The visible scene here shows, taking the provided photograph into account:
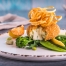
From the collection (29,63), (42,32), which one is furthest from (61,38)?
(29,63)

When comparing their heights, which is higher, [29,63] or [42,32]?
[42,32]

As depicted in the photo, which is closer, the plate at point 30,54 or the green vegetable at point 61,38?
the plate at point 30,54

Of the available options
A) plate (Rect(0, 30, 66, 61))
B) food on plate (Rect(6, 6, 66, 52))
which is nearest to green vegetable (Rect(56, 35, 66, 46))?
food on plate (Rect(6, 6, 66, 52))

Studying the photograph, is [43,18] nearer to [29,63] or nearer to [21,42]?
[21,42]

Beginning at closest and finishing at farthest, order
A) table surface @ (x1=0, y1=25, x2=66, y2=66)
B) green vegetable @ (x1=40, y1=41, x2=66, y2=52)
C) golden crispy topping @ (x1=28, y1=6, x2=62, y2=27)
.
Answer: table surface @ (x1=0, y1=25, x2=66, y2=66) → green vegetable @ (x1=40, y1=41, x2=66, y2=52) → golden crispy topping @ (x1=28, y1=6, x2=62, y2=27)

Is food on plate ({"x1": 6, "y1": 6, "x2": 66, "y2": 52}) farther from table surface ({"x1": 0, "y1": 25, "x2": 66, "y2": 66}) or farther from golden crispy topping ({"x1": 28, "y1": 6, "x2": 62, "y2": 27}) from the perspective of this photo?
table surface ({"x1": 0, "y1": 25, "x2": 66, "y2": 66})

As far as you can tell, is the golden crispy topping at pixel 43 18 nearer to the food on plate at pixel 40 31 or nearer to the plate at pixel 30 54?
the food on plate at pixel 40 31

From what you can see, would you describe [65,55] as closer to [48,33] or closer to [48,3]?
[48,33]

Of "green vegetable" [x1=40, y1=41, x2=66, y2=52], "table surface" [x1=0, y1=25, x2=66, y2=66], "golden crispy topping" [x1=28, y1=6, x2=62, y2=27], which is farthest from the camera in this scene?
"golden crispy topping" [x1=28, y1=6, x2=62, y2=27]

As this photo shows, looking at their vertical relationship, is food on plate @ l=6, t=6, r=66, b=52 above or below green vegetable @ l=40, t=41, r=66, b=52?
above

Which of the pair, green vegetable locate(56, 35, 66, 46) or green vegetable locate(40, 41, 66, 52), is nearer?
green vegetable locate(40, 41, 66, 52)

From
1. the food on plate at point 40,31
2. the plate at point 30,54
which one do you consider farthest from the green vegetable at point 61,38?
the plate at point 30,54

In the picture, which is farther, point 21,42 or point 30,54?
point 21,42
